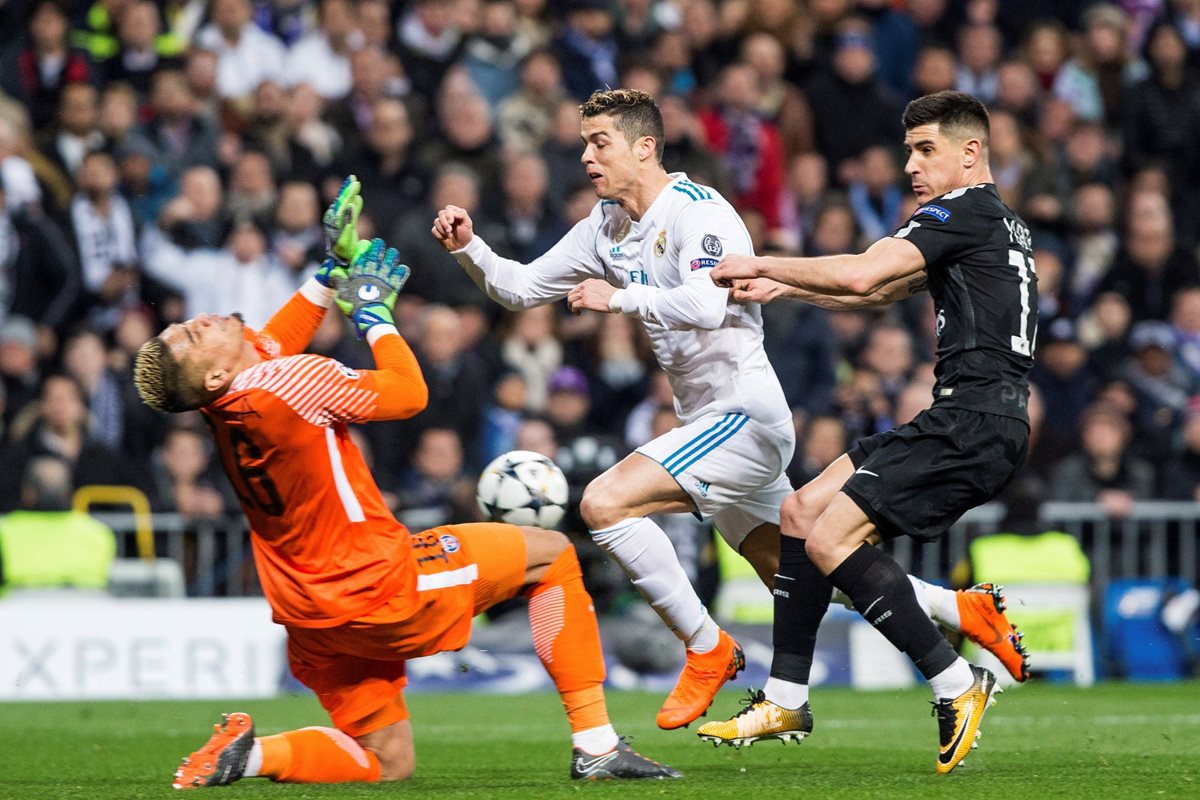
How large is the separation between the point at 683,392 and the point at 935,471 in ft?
4.41

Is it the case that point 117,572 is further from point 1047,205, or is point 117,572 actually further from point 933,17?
point 933,17

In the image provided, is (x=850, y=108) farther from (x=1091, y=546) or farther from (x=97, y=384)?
(x=97, y=384)

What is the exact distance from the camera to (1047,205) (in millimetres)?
16188

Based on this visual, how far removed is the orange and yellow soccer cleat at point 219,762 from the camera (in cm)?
682

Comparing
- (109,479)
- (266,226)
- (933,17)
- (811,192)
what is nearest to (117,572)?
(109,479)

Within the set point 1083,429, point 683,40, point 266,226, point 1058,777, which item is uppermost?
point 683,40

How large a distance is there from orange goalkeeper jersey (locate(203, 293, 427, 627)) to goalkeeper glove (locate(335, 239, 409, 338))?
15cm

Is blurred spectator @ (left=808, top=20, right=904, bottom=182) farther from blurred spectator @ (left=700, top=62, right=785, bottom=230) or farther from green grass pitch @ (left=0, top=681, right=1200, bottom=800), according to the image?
green grass pitch @ (left=0, top=681, right=1200, bottom=800)

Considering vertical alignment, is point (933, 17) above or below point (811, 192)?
above

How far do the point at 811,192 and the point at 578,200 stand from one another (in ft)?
7.48

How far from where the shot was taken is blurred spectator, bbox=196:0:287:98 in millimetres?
15414

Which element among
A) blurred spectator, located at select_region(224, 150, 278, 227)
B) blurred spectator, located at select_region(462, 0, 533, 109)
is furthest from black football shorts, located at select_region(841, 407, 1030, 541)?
blurred spectator, located at select_region(462, 0, 533, 109)

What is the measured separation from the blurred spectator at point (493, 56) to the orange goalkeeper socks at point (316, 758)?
9612 mm

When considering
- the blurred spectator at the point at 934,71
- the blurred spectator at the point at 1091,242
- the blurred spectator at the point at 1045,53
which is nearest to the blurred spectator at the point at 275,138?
the blurred spectator at the point at 934,71
